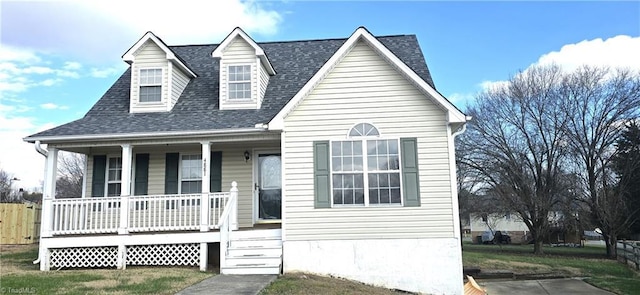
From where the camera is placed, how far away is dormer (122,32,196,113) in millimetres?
12688

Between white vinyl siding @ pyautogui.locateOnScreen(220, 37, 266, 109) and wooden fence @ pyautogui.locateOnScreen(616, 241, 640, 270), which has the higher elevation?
white vinyl siding @ pyautogui.locateOnScreen(220, 37, 266, 109)

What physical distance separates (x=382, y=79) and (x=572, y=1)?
27.7 ft

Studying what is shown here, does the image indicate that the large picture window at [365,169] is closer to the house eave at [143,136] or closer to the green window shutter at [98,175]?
the house eave at [143,136]

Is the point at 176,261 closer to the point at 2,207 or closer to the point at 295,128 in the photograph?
the point at 295,128

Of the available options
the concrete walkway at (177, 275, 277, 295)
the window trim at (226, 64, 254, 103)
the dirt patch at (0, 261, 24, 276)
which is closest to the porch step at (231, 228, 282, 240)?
the concrete walkway at (177, 275, 277, 295)

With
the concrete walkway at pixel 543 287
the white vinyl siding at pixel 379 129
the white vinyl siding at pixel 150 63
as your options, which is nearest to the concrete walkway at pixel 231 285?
the white vinyl siding at pixel 379 129

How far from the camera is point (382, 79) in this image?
10547mm

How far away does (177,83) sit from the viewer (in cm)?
1321

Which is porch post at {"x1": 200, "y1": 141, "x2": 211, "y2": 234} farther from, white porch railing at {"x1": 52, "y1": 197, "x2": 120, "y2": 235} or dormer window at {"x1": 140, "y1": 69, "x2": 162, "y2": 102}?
dormer window at {"x1": 140, "y1": 69, "x2": 162, "y2": 102}

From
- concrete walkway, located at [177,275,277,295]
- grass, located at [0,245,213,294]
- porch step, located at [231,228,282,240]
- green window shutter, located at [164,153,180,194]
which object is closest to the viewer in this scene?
concrete walkway, located at [177,275,277,295]

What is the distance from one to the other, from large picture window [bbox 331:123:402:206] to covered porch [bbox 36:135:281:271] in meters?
2.06

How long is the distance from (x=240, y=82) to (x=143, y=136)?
3.09 meters

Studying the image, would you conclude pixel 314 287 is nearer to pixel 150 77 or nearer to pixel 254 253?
pixel 254 253

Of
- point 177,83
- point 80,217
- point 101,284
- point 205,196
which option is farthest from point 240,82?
point 101,284
